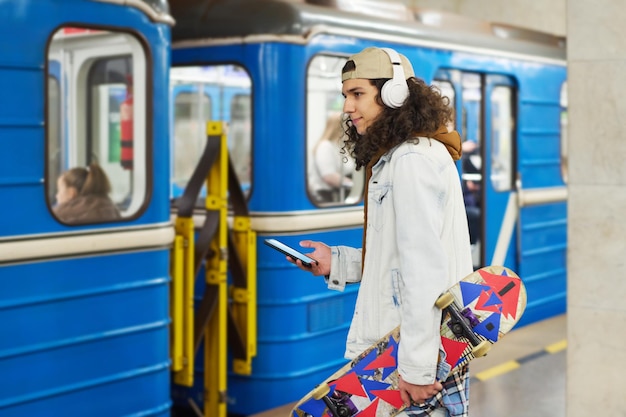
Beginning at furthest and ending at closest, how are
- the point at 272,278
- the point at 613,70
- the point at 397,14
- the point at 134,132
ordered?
the point at 397,14, the point at 272,278, the point at 134,132, the point at 613,70

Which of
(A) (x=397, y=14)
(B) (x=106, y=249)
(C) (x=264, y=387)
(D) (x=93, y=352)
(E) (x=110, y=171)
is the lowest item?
(C) (x=264, y=387)

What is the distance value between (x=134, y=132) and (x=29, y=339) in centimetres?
110

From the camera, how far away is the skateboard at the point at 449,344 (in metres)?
2.65

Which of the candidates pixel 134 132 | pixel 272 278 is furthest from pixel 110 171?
pixel 272 278

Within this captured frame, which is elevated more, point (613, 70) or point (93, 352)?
point (613, 70)

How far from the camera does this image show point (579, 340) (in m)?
4.46

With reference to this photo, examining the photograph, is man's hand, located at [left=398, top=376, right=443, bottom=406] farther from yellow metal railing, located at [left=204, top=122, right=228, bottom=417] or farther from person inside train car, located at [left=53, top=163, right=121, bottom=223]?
yellow metal railing, located at [left=204, top=122, right=228, bottom=417]

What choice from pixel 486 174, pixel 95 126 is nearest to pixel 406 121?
pixel 95 126

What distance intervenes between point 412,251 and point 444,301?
0.16 meters

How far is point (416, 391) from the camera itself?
103 inches

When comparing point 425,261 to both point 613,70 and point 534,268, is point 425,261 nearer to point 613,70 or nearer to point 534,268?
point 613,70

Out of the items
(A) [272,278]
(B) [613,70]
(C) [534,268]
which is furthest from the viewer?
(C) [534,268]

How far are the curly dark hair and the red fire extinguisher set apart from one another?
6.85 feet

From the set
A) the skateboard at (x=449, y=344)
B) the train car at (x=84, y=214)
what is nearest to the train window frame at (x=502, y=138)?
the train car at (x=84, y=214)
